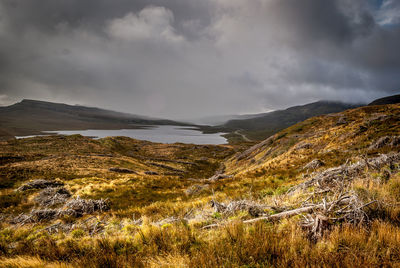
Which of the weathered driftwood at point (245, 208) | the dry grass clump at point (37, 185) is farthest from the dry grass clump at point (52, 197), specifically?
the weathered driftwood at point (245, 208)

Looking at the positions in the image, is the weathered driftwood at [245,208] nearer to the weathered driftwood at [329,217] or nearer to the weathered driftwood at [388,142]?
the weathered driftwood at [329,217]

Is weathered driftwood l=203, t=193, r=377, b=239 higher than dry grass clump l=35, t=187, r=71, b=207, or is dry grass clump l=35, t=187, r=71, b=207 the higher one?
weathered driftwood l=203, t=193, r=377, b=239

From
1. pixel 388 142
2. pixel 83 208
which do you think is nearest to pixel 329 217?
pixel 83 208

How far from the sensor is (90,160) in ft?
123

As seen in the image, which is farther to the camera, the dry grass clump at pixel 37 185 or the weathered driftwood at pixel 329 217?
the dry grass clump at pixel 37 185

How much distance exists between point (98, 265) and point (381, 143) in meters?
19.7

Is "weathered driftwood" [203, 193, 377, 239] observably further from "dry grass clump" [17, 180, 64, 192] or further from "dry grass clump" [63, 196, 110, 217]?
"dry grass clump" [17, 180, 64, 192]

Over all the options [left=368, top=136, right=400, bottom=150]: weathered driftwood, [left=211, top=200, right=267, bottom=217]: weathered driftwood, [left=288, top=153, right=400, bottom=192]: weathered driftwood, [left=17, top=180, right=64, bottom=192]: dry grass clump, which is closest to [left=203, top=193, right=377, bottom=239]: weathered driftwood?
[left=211, top=200, right=267, bottom=217]: weathered driftwood

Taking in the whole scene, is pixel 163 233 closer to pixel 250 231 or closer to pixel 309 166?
pixel 250 231

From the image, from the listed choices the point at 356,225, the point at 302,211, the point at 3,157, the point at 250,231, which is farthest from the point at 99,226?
→ the point at 3,157

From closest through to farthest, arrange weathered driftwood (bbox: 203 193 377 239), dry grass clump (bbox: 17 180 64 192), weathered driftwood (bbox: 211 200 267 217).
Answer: weathered driftwood (bbox: 203 193 377 239) → weathered driftwood (bbox: 211 200 267 217) → dry grass clump (bbox: 17 180 64 192)

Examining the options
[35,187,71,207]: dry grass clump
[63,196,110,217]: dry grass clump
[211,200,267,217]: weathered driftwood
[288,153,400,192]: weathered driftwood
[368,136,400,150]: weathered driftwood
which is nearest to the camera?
[211,200,267,217]: weathered driftwood

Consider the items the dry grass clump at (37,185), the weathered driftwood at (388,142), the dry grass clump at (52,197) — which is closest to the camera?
the dry grass clump at (52,197)

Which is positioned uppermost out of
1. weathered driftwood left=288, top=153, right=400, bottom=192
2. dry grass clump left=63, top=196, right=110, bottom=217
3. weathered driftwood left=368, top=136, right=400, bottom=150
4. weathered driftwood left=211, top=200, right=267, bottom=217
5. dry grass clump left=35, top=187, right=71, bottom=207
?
weathered driftwood left=368, top=136, right=400, bottom=150
